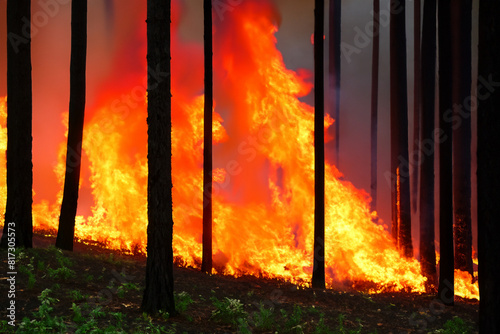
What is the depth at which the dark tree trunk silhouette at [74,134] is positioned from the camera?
1543cm

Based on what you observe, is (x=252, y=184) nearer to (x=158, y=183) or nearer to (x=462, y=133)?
(x=462, y=133)

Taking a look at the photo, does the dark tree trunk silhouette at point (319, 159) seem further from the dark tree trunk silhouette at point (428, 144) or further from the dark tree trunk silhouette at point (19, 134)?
the dark tree trunk silhouette at point (19, 134)

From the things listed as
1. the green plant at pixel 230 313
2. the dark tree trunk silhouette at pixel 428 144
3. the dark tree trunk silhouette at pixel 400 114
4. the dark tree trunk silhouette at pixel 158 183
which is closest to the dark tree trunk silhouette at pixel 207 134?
the green plant at pixel 230 313

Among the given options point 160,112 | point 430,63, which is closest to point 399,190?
point 430,63

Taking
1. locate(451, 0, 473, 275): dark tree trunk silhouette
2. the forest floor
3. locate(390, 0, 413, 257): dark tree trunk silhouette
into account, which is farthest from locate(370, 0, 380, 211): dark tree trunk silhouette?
the forest floor

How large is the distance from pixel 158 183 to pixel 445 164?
8.49 m

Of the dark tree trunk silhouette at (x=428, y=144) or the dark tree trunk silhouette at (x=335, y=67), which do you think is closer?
the dark tree trunk silhouette at (x=428, y=144)

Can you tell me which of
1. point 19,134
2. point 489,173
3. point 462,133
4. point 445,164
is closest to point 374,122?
point 462,133

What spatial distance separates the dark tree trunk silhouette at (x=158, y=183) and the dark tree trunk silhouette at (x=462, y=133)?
13.8m

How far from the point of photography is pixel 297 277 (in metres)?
18.5

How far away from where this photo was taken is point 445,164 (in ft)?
46.5

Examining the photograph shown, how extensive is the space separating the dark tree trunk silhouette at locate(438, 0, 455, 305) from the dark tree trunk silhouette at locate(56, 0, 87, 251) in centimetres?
1043

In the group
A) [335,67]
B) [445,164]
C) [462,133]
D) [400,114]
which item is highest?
[335,67]

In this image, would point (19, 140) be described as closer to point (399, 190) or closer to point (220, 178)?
point (220, 178)
